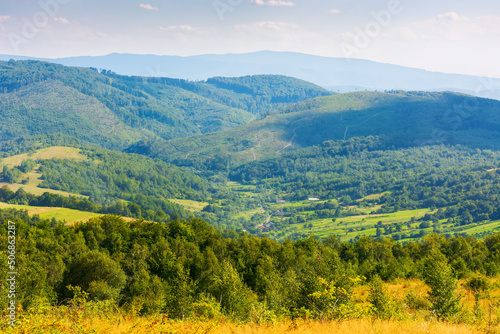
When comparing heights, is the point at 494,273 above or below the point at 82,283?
above

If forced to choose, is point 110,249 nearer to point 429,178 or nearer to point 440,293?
point 440,293

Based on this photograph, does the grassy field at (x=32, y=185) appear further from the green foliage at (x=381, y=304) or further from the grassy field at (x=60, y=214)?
the green foliage at (x=381, y=304)

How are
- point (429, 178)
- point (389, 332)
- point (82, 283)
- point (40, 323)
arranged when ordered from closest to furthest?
point (40, 323), point (389, 332), point (82, 283), point (429, 178)

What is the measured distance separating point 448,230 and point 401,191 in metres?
55.0

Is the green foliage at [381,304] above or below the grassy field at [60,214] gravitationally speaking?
above

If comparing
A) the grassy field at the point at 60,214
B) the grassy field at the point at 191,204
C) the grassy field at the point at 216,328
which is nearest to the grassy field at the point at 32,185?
the grassy field at the point at 60,214

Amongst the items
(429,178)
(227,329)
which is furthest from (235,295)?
(429,178)

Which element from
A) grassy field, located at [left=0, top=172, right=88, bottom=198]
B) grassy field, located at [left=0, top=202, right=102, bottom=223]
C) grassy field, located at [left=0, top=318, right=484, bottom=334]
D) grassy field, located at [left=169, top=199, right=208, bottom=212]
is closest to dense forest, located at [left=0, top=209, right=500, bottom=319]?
grassy field, located at [left=0, top=318, right=484, bottom=334]

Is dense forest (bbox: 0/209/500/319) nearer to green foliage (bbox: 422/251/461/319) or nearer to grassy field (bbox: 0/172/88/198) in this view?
green foliage (bbox: 422/251/461/319)

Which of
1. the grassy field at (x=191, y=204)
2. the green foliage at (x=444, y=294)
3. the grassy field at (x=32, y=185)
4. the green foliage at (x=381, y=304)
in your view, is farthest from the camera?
the grassy field at (x=191, y=204)

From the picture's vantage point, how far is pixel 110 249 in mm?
51406

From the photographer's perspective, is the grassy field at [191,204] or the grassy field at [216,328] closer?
the grassy field at [216,328]

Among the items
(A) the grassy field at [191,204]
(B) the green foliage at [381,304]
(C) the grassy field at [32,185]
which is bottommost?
(A) the grassy field at [191,204]

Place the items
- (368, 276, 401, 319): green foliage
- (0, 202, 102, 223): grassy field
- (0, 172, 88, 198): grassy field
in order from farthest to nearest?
(0, 172, 88, 198): grassy field
(0, 202, 102, 223): grassy field
(368, 276, 401, 319): green foliage
